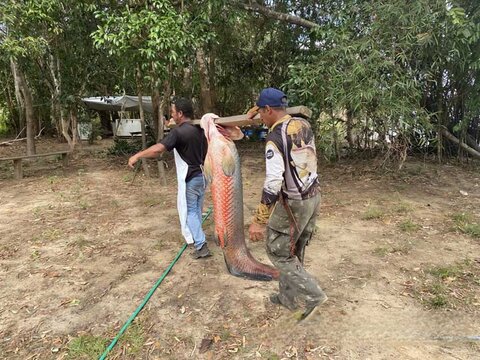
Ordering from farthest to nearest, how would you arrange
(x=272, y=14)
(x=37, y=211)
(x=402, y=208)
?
(x=272, y=14) → (x=37, y=211) → (x=402, y=208)

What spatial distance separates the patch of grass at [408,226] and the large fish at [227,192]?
84.4 inches

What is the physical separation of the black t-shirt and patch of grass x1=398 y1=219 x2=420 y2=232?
2.65 metres

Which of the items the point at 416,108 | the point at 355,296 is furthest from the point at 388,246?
the point at 416,108

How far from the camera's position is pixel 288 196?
2592 millimetres

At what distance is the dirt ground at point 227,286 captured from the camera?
260cm

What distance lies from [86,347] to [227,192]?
1472 mm

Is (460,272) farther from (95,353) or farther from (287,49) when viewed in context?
(287,49)

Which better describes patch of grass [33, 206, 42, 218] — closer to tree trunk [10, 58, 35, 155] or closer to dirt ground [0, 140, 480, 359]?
dirt ground [0, 140, 480, 359]

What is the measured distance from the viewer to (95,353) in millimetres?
2533

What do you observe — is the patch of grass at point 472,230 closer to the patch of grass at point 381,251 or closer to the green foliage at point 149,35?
the patch of grass at point 381,251

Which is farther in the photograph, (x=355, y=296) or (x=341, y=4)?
(x=341, y=4)

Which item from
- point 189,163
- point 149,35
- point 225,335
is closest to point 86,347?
point 225,335

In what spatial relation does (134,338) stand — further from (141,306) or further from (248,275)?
(248,275)

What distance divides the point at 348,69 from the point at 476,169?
13.9 feet
